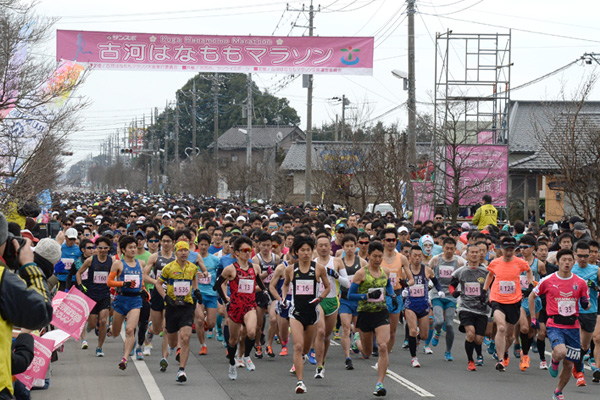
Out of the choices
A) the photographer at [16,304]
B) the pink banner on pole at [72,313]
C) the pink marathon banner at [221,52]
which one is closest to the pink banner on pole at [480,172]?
the pink marathon banner at [221,52]

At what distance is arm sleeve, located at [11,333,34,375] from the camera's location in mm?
4965

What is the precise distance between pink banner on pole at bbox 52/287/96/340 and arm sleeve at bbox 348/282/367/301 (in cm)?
323

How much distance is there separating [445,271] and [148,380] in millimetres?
4787

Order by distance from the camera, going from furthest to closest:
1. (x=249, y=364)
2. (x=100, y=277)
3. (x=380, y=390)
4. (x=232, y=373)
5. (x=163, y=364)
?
(x=100, y=277) < (x=249, y=364) < (x=163, y=364) < (x=232, y=373) < (x=380, y=390)

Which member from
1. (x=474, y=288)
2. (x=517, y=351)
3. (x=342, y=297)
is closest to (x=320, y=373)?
(x=342, y=297)

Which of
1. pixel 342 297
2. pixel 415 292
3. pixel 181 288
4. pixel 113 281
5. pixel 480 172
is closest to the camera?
pixel 181 288

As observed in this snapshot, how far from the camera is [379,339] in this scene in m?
10.6

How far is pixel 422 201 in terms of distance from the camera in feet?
91.6

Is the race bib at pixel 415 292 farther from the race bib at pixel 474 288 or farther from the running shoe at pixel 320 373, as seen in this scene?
the running shoe at pixel 320 373

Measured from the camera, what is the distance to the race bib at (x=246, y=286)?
453 inches

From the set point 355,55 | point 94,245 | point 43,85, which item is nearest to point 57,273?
point 94,245

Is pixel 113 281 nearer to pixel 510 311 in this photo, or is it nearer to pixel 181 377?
pixel 181 377

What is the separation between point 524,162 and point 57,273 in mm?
22951

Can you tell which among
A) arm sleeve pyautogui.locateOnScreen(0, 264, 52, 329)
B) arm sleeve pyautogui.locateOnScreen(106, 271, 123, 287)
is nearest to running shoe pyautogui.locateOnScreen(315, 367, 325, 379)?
arm sleeve pyautogui.locateOnScreen(106, 271, 123, 287)
